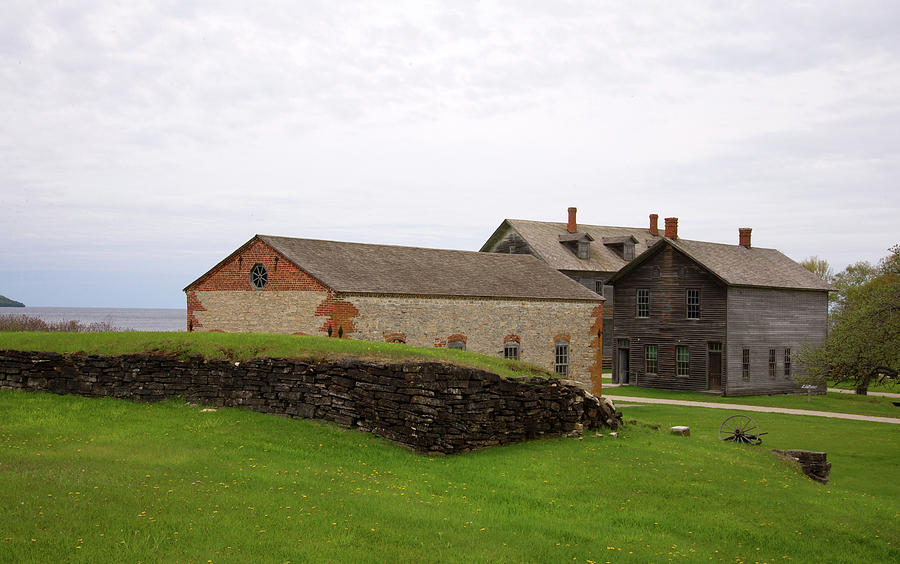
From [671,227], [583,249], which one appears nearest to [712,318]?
[671,227]

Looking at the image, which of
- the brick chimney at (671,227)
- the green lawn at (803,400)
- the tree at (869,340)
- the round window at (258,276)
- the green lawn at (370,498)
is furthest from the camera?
the brick chimney at (671,227)

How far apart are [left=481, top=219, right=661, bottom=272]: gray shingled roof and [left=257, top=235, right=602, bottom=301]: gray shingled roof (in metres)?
16.4

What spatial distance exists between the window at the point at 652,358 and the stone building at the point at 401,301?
1017 cm

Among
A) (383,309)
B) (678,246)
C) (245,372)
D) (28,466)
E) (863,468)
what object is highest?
(678,246)

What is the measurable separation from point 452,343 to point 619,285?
19.5m

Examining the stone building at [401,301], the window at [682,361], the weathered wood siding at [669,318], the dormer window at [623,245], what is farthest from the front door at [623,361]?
the dormer window at [623,245]

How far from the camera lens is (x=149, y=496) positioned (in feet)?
34.5

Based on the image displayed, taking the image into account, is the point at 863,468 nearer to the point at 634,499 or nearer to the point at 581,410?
the point at 581,410

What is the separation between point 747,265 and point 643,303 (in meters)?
6.54

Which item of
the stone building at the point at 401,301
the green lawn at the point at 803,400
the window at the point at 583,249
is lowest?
the green lawn at the point at 803,400

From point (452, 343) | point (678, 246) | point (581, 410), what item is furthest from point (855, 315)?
point (678, 246)

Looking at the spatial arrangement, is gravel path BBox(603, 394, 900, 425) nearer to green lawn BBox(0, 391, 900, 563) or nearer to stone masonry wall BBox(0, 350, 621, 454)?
green lawn BBox(0, 391, 900, 563)

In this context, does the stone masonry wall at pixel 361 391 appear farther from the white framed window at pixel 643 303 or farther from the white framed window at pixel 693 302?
the white framed window at pixel 643 303

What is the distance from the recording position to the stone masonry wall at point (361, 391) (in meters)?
15.8
